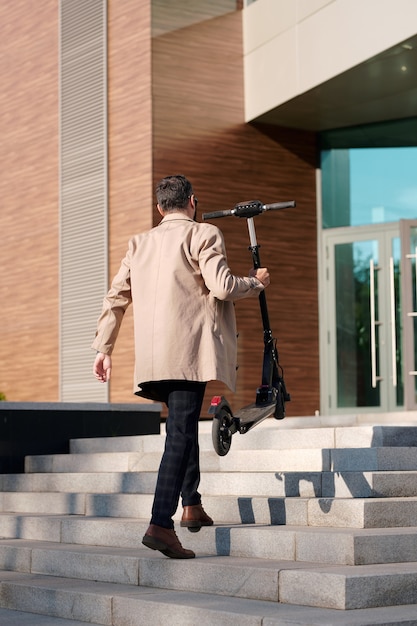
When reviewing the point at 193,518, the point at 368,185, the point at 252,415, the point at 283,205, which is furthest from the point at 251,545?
the point at 368,185

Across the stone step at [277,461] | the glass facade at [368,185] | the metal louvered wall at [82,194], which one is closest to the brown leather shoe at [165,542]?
the stone step at [277,461]

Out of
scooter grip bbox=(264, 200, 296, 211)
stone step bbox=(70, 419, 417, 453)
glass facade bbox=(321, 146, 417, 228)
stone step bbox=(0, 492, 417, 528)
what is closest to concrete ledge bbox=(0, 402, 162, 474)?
stone step bbox=(70, 419, 417, 453)

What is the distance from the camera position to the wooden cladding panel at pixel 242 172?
15266mm

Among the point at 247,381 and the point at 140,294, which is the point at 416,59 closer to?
the point at 247,381

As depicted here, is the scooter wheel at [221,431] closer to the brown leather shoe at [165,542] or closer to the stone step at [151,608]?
the brown leather shoe at [165,542]

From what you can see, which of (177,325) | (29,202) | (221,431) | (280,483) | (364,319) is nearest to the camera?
(221,431)

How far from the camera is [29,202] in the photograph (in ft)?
→ 57.7

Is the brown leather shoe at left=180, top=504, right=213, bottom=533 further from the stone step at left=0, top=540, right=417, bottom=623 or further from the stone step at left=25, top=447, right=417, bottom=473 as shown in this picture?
the stone step at left=25, top=447, right=417, bottom=473

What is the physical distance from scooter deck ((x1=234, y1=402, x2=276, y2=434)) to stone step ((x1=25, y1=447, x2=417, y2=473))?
0.97 m

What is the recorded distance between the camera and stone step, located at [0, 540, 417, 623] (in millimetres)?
4809

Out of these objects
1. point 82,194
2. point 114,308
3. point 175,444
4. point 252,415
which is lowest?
point 175,444

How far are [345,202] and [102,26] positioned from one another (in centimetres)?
435

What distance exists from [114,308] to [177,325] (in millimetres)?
476

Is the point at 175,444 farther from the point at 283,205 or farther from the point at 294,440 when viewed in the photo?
the point at 294,440
